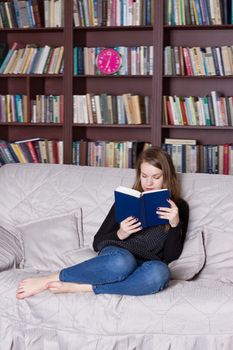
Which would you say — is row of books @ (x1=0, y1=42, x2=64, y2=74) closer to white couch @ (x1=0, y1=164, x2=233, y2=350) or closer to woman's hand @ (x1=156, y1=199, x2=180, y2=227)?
white couch @ (x1=0, y1=164, x2=233, y2=350)

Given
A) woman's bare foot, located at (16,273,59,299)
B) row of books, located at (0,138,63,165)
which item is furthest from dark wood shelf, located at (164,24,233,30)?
woman's bare foot, located at (16,273,59,299)

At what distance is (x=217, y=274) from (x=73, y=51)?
2.05 meters

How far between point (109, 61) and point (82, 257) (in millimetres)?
1760

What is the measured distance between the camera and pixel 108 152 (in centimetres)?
417

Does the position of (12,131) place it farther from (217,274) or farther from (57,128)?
(217,274)

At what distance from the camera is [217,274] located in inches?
102

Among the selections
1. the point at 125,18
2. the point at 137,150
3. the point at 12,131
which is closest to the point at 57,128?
the point at 12,131

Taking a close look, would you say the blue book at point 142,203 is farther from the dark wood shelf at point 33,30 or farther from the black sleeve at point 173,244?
the dark wood shelf at point 33,30

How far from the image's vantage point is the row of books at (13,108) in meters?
4.25

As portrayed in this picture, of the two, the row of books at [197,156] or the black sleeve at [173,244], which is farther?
the row of books at [197,156]

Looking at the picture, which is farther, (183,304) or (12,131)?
(12,131)

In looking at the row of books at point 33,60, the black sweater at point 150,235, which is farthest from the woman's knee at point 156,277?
the row of books at point 33,60

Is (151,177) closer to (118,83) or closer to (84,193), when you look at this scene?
(84,193)

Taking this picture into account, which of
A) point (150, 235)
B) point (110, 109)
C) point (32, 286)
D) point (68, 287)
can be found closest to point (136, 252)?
point (150, 235)
